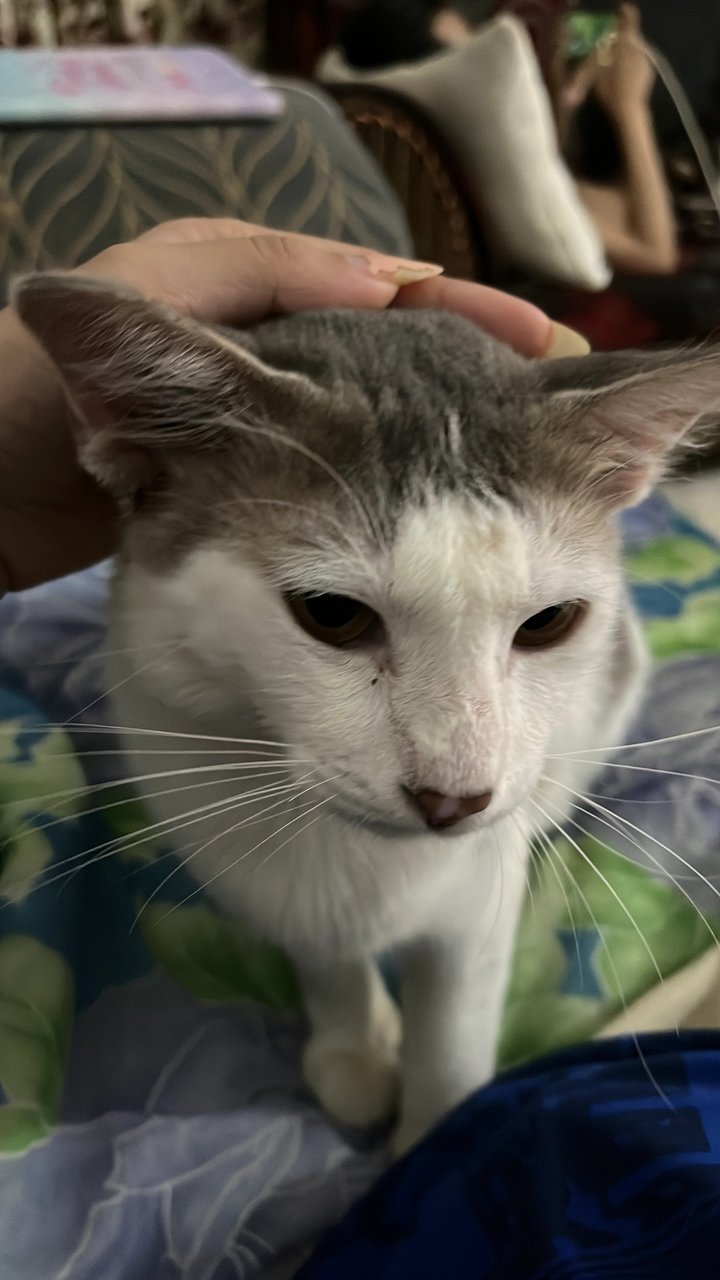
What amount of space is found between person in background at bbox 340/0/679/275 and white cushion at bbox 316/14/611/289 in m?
0.37

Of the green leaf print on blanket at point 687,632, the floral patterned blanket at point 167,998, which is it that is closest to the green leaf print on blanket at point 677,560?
the green leaf print on blanket at point 687,632

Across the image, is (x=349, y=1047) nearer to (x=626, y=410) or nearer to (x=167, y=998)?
(x=167, y=998)

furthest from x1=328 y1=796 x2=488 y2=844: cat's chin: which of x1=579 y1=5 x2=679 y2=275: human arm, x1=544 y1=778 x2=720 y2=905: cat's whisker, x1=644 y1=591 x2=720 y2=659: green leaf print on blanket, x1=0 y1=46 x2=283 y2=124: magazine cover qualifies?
x1=579 y1=5 x2=679 y2=275: human arm

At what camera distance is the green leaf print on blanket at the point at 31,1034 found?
23.8 inches

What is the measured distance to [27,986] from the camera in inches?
26.2

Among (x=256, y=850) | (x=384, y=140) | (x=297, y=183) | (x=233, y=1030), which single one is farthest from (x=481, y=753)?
(x=384, y=140)

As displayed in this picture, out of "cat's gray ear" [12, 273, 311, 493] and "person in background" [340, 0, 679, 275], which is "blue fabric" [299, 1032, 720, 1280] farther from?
"person in background" [340, 0, 679, 275]

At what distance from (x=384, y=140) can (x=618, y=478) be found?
4.57ft

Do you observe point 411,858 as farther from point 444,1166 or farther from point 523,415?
point 523,415

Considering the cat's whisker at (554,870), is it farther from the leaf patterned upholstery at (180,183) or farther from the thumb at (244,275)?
the leaf patterned upholstery at (180,183)

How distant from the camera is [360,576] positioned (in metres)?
0.48

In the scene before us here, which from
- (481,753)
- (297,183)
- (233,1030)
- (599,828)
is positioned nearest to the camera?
(481,753)

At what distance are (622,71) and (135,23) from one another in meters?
1.19

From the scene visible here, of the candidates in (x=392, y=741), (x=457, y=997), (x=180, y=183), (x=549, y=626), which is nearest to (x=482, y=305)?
(x=549, y=626)
